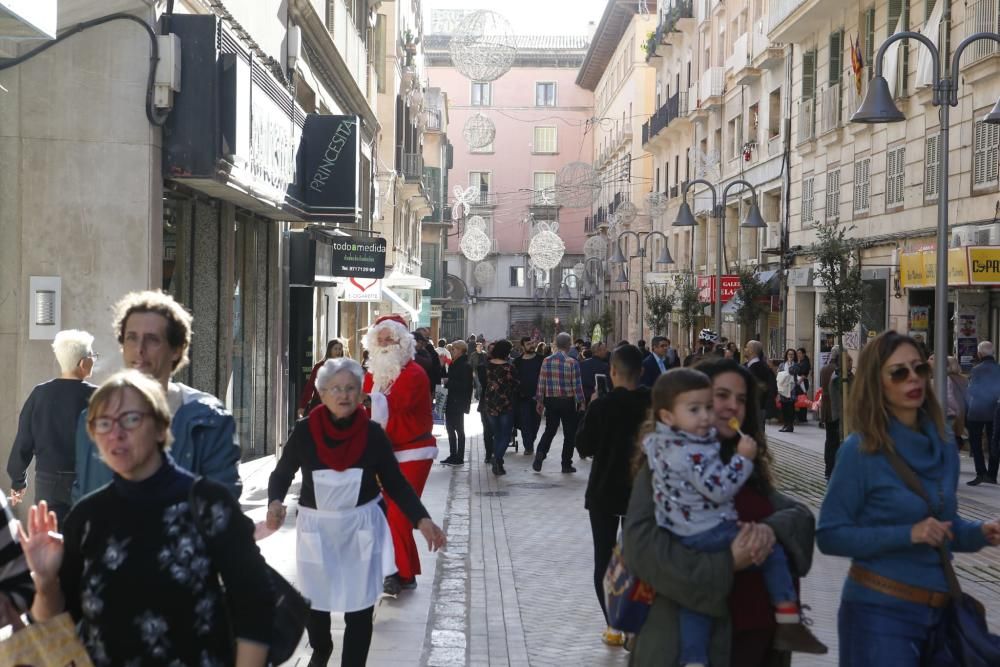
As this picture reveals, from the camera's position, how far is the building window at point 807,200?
106ft

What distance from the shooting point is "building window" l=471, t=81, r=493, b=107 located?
83000 mm

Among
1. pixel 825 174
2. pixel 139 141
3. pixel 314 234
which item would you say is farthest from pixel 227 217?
pixel 825 174

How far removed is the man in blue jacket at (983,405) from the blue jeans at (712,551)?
13393 mm

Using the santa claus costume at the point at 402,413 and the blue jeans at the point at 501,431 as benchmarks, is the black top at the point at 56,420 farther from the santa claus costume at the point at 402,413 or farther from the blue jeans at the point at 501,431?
the blue jeans at the point at 501,431

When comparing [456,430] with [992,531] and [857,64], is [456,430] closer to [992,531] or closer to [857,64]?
[857,64]

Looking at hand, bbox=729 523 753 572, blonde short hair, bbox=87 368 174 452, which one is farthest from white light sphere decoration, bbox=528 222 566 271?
blonde short hair, bbox=87 368 174 452

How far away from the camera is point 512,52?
29.8 m

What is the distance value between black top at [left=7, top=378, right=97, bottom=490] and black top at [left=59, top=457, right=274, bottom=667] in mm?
4371

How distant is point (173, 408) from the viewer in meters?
4.74

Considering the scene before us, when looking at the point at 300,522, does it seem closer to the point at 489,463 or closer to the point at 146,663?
the point at 146,663

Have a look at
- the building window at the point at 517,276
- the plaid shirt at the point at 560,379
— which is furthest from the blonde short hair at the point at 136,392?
the building window at the point at 517,276

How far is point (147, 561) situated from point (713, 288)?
34.6m

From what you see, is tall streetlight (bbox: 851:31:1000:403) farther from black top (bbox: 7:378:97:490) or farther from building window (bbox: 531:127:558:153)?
building window (bbox: 531:127:558:153)

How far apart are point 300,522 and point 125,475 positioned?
3.23m
